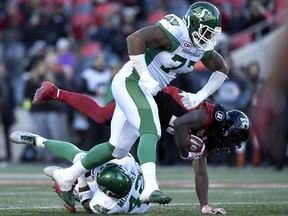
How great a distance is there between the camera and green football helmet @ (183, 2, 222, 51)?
20.9ft

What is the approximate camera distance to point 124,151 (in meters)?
6.56

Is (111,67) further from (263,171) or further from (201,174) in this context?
(201,174)

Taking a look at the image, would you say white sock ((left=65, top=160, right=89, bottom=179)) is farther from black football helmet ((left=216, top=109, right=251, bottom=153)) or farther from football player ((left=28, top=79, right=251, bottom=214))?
black football helmet ((left=216, top=109, right=251, bottom=153))

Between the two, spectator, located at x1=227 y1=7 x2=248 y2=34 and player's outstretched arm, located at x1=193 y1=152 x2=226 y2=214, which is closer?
player's outstretched arm, located at x1=193 y1=152 x2=226 y2=214

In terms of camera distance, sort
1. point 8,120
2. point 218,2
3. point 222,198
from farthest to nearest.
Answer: point 218,2, point 8,120, point 222,198

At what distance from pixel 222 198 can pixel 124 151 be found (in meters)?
1.83

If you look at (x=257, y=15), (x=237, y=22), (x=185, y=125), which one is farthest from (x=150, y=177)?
(x=237, y=22)

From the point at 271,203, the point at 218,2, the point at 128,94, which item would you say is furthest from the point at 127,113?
the point at 218,2

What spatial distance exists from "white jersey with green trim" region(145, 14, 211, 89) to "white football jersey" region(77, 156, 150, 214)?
0.70 metres

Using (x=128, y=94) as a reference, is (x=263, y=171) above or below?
below

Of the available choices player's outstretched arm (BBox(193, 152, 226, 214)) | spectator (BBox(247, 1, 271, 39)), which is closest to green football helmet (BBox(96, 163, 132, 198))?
player's outstretched arm (BBox(193, 152, 226, 214))

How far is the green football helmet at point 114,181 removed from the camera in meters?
6.42

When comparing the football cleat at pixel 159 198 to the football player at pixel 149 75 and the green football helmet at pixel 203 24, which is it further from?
the green football helmet at pixel 203 24

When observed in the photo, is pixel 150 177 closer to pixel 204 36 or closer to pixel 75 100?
pixel 204 36
